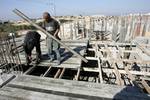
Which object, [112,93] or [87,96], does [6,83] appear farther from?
[112,93]

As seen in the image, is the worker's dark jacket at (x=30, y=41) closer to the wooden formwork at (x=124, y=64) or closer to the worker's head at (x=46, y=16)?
the worker's head at (x=46, y=16)

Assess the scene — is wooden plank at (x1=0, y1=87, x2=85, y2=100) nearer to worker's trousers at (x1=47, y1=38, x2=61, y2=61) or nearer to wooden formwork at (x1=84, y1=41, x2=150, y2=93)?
wooden formwork at (x1=84, y1=41, x2=150, y2=93)

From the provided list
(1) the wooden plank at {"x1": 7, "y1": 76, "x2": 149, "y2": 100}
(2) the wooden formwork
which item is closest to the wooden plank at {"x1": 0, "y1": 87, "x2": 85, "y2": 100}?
(1) the wooden plank at {"x1": 7, "y1": 76, "x2": 149, "y2": 100}

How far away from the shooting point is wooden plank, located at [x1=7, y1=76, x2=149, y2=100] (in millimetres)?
3262

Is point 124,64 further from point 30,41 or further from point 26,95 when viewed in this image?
point 26,95

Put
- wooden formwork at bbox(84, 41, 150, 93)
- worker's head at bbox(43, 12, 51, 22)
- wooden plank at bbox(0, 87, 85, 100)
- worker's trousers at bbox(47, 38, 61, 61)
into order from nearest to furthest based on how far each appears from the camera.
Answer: wooden plank at bbox(0, 87, 85, 100) < wooden formwork at bbox(84, 41, 150, 93) < worker's head at bbox(43, 12, 51, 22) < worker's trousers at bbox(47, 38, 61, 61)

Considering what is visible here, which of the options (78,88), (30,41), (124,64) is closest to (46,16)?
(30,41)

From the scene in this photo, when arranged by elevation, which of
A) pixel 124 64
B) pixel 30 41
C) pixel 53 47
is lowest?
pixel 124 64

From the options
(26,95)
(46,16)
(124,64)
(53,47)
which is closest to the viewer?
(26,95)

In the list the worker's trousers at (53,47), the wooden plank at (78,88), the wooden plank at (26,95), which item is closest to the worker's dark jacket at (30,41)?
the worker's trousers at (53,47)

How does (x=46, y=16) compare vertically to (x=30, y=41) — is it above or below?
above

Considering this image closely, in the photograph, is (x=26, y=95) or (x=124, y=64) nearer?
(x=26, y=95)

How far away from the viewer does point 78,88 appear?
3551mm

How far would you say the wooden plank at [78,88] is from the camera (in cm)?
326
